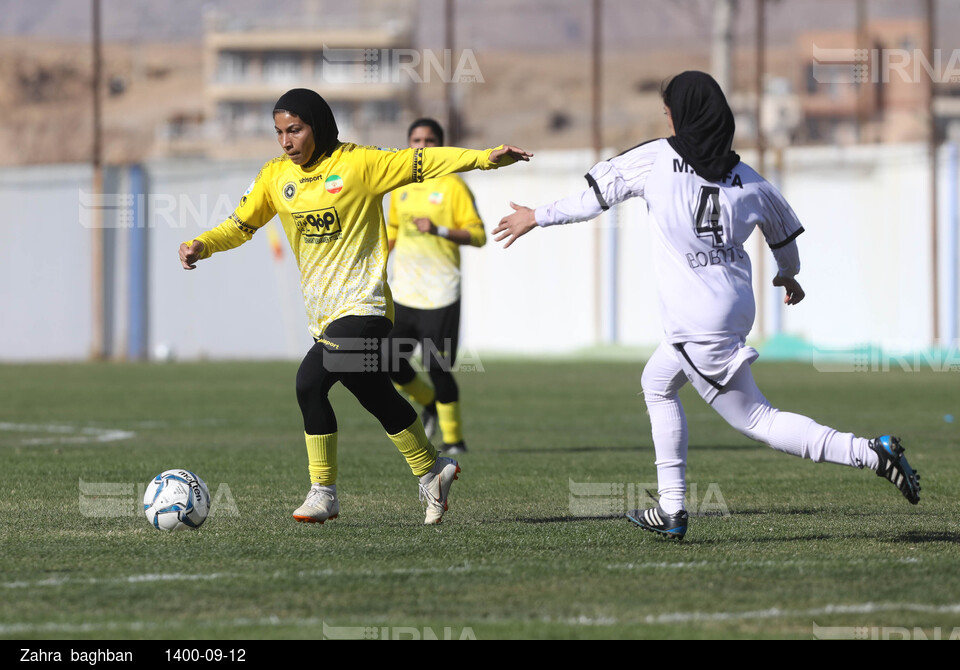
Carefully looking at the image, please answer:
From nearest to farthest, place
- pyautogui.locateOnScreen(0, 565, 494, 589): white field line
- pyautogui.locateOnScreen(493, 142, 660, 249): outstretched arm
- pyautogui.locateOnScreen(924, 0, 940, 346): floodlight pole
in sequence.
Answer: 1. pyautogui.locateOnScreen(0, 565, 494, 589): white field line
2. pyautogui.locateOnScreen(493, 142, 660, 249): outstretched arm
3. pyautogui.locateOnScreen(924, 0, 940, 346): floodlight pole

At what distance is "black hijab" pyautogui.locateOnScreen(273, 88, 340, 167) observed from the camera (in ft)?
23.5

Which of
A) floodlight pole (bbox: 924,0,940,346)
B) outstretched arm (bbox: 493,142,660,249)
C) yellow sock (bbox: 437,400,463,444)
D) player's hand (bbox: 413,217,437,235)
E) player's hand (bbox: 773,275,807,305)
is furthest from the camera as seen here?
floodlight pole (bbox: 924,0,940,346)

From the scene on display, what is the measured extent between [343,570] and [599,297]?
89.2 feet

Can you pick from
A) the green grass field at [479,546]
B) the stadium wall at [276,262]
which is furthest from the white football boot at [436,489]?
the stadium wall at [276,262]

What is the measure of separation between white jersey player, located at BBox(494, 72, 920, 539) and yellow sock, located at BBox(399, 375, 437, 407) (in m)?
4.80

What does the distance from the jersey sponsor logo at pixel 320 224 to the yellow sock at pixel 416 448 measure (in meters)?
1.07

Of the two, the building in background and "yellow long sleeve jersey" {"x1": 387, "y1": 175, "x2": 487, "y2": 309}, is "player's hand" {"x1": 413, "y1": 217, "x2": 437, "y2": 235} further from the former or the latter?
the building in background

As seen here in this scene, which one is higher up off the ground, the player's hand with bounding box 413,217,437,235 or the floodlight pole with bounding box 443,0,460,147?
the floodlight pole with bounding box 443,0,460,147

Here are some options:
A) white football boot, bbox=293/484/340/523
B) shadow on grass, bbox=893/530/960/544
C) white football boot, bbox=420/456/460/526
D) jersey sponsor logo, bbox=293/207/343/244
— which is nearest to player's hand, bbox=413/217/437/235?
jersey sponsor logo, bbox=293/207/343/244

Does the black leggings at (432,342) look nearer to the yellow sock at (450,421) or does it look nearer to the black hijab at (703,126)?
the yellow sock at (450,421)

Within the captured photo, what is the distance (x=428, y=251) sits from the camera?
11648 mm

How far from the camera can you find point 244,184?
3188cm
